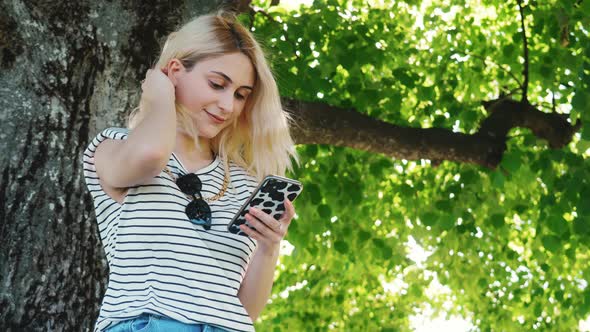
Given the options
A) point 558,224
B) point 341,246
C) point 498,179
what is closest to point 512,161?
point 498,179

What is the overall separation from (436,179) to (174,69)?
257 inches

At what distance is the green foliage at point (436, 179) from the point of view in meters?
7.19

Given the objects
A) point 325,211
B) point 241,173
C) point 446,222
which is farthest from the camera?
point 446,222

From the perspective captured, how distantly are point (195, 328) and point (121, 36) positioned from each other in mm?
2122

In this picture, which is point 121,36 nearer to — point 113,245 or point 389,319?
point 113,245

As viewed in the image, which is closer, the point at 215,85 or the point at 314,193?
the point at 215,85

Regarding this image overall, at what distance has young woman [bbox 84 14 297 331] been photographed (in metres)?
2.29

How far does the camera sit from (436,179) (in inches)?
351

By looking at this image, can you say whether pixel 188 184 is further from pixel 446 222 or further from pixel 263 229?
pixel 446 222

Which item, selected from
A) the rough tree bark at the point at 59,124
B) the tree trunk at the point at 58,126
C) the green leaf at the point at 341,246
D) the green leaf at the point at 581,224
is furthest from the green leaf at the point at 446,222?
the tree trunk at the point at 58,126

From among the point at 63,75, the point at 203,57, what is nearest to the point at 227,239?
the point at 203,57

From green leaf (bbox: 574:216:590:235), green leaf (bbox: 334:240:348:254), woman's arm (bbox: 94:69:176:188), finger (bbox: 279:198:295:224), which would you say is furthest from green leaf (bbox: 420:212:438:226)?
woman's arm (bbox: 94:69:176:188)

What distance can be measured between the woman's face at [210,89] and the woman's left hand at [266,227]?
0.33 metres

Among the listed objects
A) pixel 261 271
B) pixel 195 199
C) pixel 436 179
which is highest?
pixel 195 199
